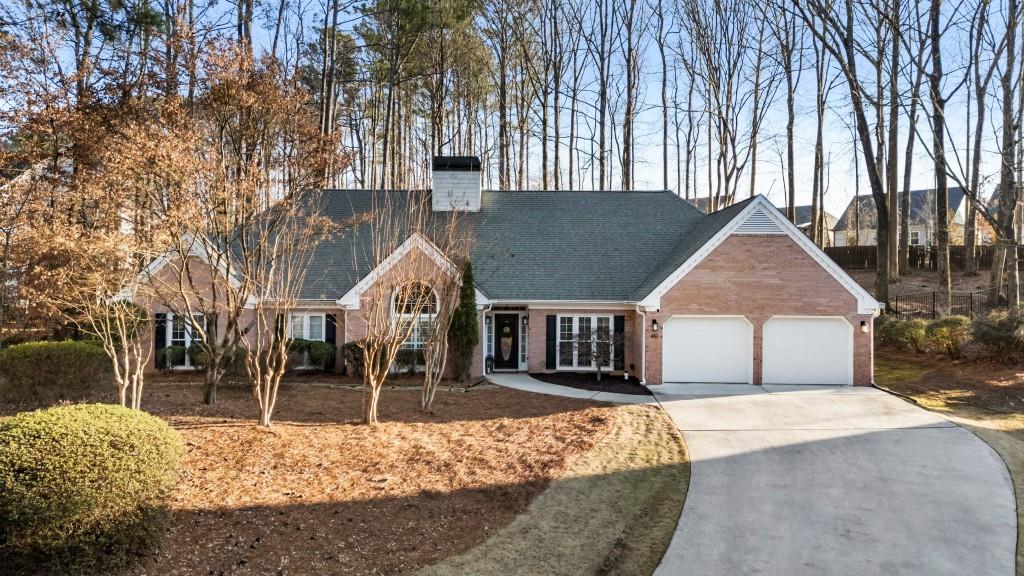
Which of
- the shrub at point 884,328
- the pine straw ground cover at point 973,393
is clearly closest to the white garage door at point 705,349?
the pine straw ground cover at point 973,393

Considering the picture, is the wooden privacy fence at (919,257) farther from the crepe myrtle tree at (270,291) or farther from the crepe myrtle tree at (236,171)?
the crepe myrtle tree at (270,291)

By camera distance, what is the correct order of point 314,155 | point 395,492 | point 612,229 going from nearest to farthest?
point 395,492, point 314,155, point 612,229

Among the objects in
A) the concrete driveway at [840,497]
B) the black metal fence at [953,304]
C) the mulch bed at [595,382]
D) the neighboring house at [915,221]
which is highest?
the neighboring house at [915,221]

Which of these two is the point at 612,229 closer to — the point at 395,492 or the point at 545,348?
the point at 545,348

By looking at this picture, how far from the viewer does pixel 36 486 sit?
488 centimetres

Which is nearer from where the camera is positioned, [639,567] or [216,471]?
[639,567]

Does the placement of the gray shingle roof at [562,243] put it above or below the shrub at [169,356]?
above

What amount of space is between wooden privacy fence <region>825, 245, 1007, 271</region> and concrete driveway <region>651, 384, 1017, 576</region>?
25.5m

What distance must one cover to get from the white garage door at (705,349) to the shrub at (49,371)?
13972 mm

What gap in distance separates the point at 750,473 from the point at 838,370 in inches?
351

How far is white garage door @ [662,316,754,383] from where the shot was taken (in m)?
15.8

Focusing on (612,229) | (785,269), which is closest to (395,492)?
(785,269)

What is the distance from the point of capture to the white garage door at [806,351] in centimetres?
1553

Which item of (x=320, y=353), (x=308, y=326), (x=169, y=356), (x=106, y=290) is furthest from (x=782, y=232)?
(x=169, y=356)
